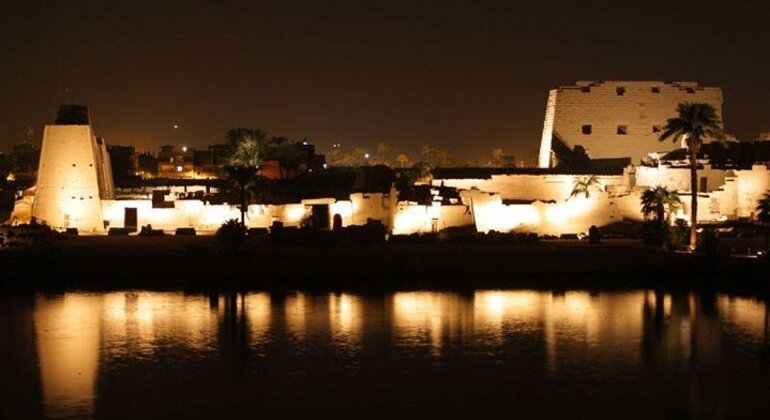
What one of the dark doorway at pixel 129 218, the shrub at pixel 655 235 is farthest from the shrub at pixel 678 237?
the dark doorway at pixel 129 218

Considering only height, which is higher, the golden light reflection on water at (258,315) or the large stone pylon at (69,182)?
the large stone pylon at (69,182)

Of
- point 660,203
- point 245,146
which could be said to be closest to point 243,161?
point 245,146

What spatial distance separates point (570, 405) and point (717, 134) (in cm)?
2361

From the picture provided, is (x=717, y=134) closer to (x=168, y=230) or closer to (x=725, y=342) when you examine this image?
(x=725, y=342)

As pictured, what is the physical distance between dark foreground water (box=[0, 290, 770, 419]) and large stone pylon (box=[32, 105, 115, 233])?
462 inches

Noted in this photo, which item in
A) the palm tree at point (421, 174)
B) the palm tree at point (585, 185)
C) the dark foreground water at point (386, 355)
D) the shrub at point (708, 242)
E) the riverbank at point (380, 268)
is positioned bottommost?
the dark foreground water at point (386, 355)

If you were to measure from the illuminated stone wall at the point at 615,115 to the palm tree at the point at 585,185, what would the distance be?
22.4 feet

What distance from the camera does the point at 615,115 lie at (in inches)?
2238

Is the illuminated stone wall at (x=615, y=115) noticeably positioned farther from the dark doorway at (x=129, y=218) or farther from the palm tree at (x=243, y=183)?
the dark doorway at (x=129, y=218)

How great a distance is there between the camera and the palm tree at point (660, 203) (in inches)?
1741

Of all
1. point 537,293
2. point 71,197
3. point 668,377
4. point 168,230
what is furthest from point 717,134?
point 71,197

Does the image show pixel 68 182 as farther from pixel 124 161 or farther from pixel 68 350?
pixel 124 161

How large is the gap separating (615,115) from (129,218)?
24960 mm

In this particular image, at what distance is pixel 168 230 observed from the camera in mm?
48938
